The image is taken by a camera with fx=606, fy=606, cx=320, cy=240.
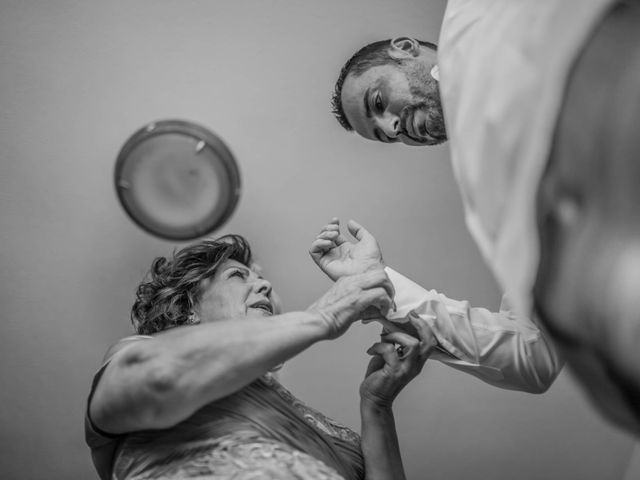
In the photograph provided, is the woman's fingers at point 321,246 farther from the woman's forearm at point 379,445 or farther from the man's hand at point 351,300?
the woman's forearm at point 379,445

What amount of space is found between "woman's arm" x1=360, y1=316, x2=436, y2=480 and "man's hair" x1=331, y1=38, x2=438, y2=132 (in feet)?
2.32

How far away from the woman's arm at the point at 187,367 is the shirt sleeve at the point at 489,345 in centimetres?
37

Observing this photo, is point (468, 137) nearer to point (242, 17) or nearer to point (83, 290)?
point (242, 17)

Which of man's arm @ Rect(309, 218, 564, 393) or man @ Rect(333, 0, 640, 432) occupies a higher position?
man @ Rect(333, 0, 640, 432)

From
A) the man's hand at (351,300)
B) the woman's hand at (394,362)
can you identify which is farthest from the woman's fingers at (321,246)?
the woman's hand at (394,362)

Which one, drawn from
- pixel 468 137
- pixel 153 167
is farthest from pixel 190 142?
pixel 468 137

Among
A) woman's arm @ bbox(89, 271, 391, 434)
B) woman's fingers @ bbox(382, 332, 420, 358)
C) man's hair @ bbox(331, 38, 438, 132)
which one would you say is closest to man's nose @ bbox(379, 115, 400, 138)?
man's hair @ bbox(331, 38, 438, 132)

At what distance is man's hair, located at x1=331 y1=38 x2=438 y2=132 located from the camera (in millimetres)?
1676

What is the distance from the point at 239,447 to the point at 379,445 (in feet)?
1.49

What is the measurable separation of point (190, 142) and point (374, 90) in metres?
0.53

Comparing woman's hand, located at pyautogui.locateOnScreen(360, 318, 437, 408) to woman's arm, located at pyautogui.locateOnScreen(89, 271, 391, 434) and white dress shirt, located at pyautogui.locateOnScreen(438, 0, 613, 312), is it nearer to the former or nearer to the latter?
woman's arm, located at pyautogui.locateOnScreen(89, 271, 391, 434)

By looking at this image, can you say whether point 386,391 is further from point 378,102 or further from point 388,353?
point 378,102

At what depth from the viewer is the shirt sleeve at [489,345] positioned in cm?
144

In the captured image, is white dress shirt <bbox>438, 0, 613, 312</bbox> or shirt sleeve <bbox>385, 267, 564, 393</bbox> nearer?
white dress shirt <bbox>438, 0, 613, 312</bbox>
